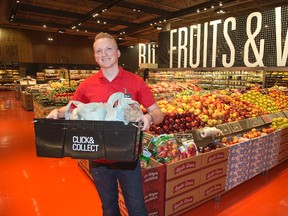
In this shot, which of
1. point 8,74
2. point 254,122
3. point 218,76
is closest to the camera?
point 254,122

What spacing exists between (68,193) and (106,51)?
2274mm

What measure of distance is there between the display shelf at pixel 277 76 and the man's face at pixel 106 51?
24.6 ft

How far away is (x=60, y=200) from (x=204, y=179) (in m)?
1.78

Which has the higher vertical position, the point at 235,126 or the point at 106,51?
the point at 106,51

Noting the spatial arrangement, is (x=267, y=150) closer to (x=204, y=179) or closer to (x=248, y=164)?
(x=248, y=164)

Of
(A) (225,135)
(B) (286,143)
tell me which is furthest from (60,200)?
(B) (286,143)

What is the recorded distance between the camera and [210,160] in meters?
2.60

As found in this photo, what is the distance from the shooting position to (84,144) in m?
1.24

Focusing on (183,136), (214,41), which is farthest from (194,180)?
(214,41)

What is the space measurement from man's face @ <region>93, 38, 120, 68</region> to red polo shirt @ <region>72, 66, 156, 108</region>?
0.11 meters

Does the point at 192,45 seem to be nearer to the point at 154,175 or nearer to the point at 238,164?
the point at 238,164

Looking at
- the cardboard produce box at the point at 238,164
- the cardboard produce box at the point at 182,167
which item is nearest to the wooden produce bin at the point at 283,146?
the cardboard produce box at the point at 238,164

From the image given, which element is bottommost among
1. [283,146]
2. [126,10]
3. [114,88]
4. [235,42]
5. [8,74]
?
[283,146]

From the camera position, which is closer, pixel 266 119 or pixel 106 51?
pixel 106 51
